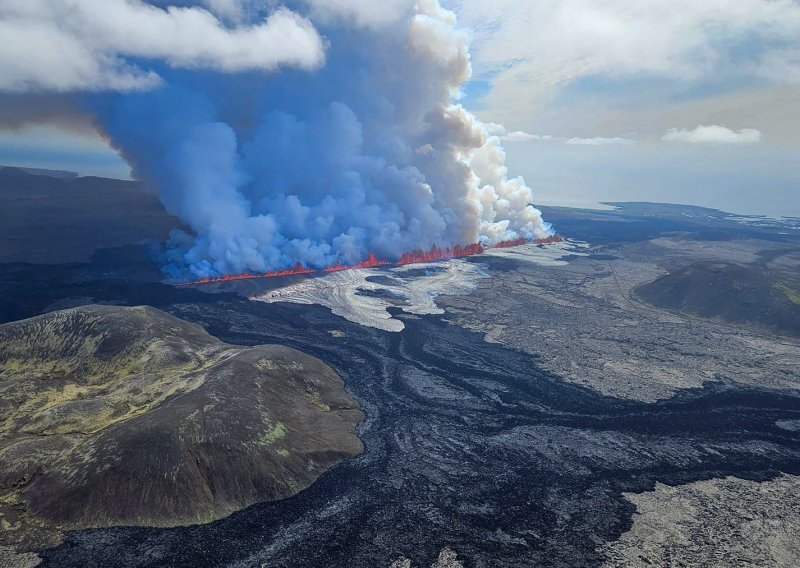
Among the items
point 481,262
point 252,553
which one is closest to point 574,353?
point 252,553

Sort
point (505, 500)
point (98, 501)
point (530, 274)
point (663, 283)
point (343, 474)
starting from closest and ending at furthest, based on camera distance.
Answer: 1. point (98, 501)
2. point (505, 500)
3. point (343, 474)
4. point (663, 283)
5. point (530, 274)

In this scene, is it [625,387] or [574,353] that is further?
[574,353]

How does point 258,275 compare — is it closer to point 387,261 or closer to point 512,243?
point 387,261

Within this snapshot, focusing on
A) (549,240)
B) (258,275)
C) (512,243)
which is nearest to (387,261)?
(258,275)

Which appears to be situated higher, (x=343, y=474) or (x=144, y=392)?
(x=144, y=392)

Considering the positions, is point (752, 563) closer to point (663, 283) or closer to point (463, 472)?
point (463, 472)

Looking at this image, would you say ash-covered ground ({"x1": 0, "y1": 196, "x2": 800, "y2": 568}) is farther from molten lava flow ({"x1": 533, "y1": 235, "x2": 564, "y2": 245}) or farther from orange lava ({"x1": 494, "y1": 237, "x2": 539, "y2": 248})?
molten lava flow ({"x1": 533, "y1": 235, "x2": 564, "y2": 245})

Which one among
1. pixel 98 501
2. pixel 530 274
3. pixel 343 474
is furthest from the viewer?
pixel 530 274
